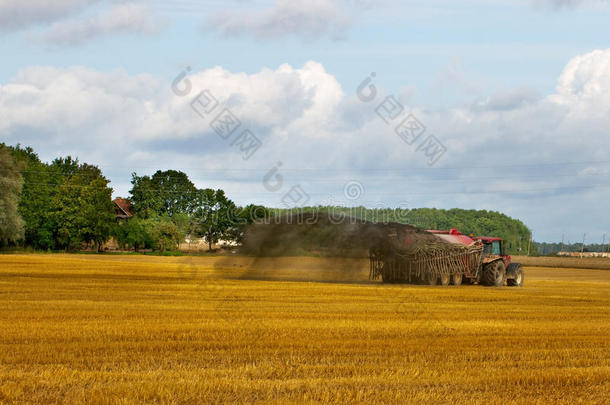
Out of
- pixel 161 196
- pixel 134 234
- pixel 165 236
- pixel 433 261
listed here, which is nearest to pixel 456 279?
pixel 433 261

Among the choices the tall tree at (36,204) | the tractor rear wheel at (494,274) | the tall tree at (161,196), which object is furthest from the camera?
the tall tree at (161,196)

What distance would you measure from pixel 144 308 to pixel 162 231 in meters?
85.5

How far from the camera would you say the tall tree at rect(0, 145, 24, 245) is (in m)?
75.0

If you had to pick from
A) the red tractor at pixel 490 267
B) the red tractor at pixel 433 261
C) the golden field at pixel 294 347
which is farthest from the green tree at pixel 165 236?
the golden field at pixel 294 347

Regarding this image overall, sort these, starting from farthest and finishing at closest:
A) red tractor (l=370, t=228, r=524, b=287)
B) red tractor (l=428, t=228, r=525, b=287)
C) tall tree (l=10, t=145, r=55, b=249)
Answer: tall tree (l=10, t=145, r=55, b=249) < red tractor (l=428, t=228, r=525, b=287) < red tractor (l=370, t=228, r=524, b=287)

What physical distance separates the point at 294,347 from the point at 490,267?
857 inches

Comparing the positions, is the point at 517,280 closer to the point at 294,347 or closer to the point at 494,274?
the point at 494,274

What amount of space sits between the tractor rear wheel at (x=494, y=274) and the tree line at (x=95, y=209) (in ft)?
157

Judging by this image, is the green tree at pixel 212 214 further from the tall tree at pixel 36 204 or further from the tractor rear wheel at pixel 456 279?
the tractor rear wheel at pixel 456 279

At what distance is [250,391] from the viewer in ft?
30.6

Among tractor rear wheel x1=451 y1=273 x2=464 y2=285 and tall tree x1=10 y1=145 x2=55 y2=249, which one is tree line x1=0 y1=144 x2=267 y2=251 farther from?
tractor rear wheel x1=451 y1=273 x2=464 y2=285

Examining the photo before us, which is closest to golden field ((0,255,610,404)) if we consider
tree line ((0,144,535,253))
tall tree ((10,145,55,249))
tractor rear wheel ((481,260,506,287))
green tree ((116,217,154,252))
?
tractor rear wheel ((481,260,506,287))

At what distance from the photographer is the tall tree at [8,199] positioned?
7500 centimetres

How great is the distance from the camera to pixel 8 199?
7575 cm
